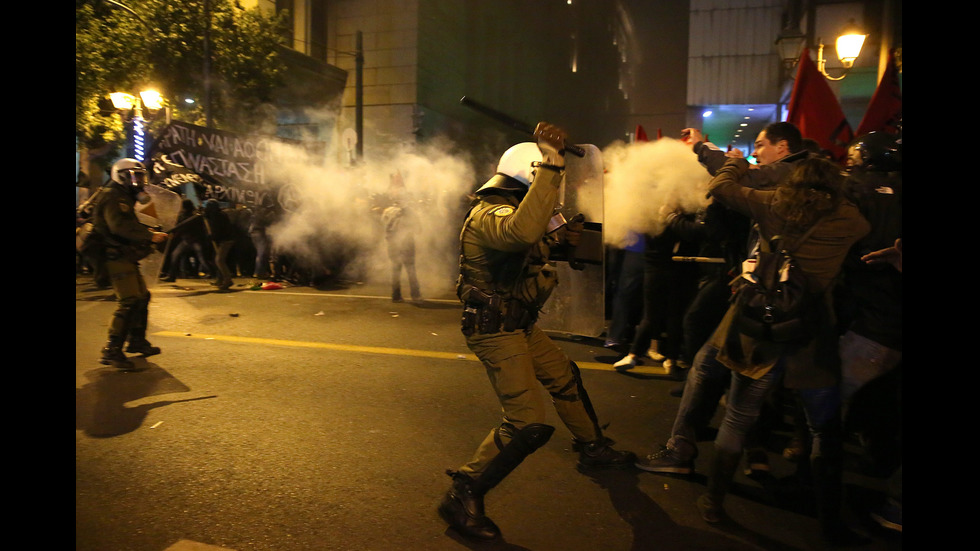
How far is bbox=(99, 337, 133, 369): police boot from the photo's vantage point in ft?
18.2

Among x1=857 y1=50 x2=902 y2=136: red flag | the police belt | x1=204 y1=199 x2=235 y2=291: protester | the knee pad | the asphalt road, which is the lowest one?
the asphalt road

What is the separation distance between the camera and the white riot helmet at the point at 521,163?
3.03 meters

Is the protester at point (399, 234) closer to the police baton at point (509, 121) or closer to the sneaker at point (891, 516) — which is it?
the police baton at point (509, 121)

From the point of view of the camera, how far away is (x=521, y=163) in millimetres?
3027

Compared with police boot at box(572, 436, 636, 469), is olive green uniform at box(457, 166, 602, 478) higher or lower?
higher

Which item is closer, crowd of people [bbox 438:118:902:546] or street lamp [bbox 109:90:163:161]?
crowd of people [bbox 438:118:902:546]

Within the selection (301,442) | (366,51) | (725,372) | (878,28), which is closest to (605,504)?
(725,372)

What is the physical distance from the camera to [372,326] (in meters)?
7.68

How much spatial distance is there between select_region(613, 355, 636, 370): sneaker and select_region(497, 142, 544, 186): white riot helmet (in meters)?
3.04

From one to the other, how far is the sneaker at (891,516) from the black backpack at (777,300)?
3.19 feet

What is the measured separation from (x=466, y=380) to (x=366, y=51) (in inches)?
695

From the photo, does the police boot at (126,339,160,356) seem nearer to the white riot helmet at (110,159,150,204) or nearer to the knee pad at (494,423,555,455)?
the white riot helmet at (110,159,150,204)

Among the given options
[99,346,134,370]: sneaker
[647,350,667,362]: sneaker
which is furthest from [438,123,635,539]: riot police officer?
[99,346,134,370]: sneaker
